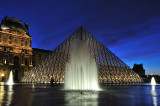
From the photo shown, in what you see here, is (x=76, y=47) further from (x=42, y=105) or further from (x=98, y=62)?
(x=42, y=105)

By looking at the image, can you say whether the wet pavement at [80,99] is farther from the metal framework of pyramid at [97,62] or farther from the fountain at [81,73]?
the metal framework of pyramid at [97,62]

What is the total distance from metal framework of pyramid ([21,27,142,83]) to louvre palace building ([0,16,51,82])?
25.0m

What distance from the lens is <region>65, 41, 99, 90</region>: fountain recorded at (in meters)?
15.9

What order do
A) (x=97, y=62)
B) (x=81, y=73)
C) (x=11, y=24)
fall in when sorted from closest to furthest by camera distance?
(x=81, y=73), (x=97, y=62), (x=11, y=24)

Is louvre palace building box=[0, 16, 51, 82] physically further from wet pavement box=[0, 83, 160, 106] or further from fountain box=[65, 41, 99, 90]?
wet pavement box=[0, 83, 160, 106]

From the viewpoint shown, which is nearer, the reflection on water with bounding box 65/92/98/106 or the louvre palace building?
the reflection on water with bounding box 65/92/98/106

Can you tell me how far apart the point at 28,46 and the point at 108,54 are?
36.2 m

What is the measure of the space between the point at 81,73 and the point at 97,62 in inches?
414

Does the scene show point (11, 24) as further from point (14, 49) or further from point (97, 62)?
point (97, 62)

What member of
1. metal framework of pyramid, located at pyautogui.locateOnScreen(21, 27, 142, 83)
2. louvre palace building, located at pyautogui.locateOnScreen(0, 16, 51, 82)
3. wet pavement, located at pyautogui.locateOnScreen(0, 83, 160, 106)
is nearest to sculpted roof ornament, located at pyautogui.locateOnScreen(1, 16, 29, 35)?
louvre palace building, located at pyautogui.locateOnScreen(0, 16, 51, 82)

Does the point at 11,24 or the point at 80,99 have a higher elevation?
the point at 11,24

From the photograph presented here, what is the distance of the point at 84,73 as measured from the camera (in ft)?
53.3

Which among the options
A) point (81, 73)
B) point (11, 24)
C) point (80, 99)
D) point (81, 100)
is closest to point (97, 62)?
point (81, 73)

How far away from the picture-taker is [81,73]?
53.4 feet
